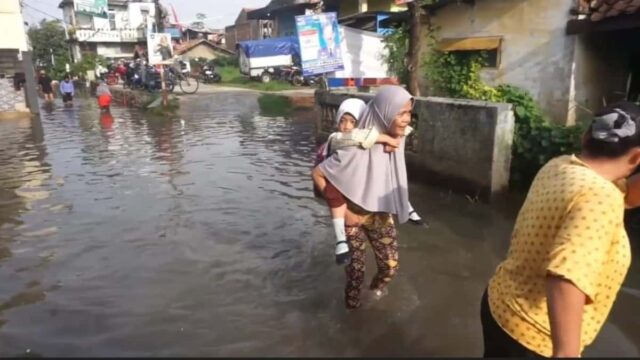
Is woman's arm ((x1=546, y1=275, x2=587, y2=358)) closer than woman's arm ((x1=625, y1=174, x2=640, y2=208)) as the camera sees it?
Yes

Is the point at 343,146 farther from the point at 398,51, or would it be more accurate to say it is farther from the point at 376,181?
the point at 398,51

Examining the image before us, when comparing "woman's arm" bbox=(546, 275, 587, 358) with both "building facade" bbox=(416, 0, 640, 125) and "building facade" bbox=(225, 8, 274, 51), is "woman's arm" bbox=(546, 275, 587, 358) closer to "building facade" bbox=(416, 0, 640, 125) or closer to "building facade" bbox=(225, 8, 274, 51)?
"building facade" bbox=(416, 0, 640, 125)

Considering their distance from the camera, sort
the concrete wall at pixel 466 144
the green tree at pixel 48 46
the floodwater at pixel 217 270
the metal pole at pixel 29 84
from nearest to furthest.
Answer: the floodwater at pixel 217 270, the concrete wall at pixel 466 144, the metal pole at pixel 29 84, the green tree at pixel 48 46

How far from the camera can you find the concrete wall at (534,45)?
806cm

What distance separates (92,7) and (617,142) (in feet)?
174

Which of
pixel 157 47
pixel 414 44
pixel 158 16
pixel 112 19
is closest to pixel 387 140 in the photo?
pixel 414 44

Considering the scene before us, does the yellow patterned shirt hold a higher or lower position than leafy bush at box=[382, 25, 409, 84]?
lower

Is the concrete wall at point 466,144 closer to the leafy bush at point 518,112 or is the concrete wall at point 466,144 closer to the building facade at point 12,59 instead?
the leafy bush at point 518,112

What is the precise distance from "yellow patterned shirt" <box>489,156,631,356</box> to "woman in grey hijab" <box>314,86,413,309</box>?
153 cm

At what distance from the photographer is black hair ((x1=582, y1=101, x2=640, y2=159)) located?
5.41ft

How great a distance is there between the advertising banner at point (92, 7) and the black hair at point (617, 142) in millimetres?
51563

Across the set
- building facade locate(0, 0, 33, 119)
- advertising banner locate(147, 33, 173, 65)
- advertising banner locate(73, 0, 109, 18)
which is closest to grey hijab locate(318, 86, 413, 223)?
building facade locate(0, 0, 33, 119)

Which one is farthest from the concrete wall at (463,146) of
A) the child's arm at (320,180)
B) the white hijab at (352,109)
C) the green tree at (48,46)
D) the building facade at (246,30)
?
the green tree at (48,46)

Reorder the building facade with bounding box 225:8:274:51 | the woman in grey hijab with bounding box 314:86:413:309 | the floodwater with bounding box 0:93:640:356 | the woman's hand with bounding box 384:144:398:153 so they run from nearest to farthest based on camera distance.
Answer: the woman in grey hijab with bounding box 314:86:413:309, the woman's hand with bounding box 384:144:398:153, the floodwater with bounding box 0:93:640:356, the building facade with bounding box 225:8:274:51
